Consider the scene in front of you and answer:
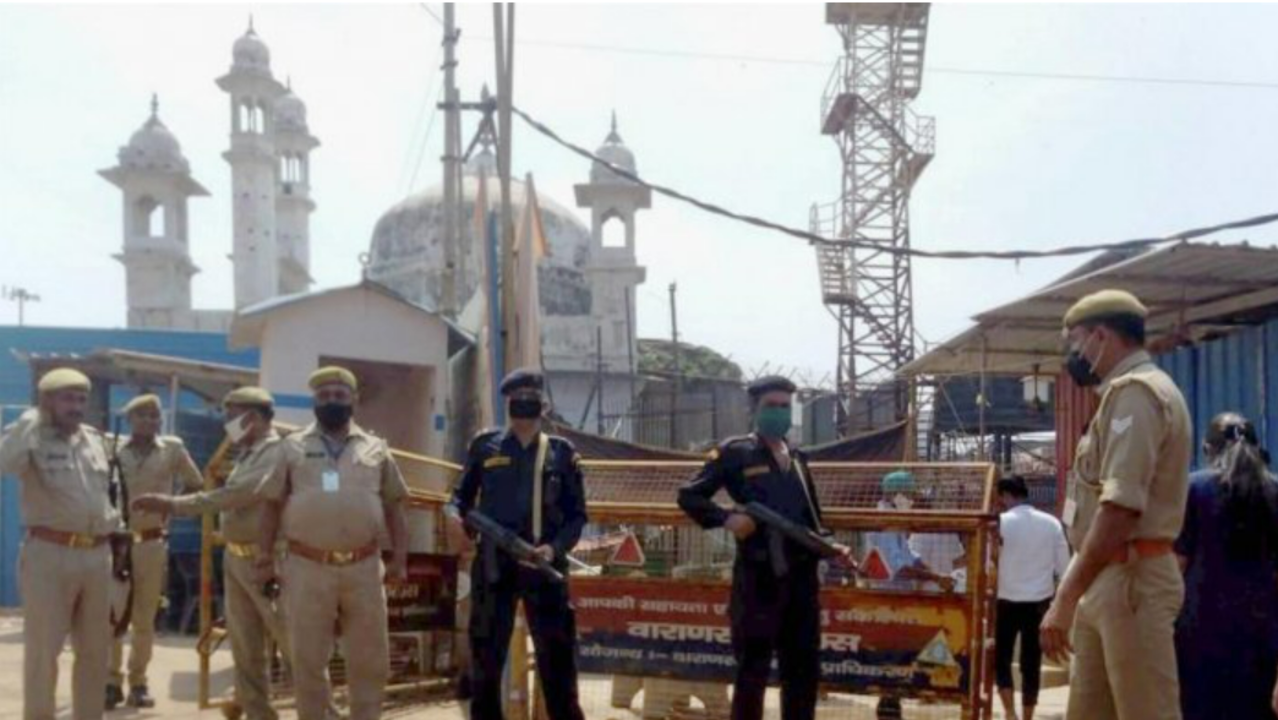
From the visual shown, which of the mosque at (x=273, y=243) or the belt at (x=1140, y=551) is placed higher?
the mosque at (x=273, y=243)

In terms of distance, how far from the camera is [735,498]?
5.77 metres

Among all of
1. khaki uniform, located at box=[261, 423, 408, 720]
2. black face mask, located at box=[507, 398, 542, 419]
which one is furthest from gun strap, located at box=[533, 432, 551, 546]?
khaki uniform, located at box=[261, 423, 408, 720]

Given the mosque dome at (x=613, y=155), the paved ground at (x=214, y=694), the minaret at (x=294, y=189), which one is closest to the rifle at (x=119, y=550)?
A: the paved ground at (x=214, y=694)

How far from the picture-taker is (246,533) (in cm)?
696

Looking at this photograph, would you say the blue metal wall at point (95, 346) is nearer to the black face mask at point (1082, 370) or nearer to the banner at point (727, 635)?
the banner at point (727, 635)

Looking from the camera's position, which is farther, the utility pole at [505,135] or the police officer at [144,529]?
the police officer at [144,529]

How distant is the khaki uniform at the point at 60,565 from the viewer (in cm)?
606

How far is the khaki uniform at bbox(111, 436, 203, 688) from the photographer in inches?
313

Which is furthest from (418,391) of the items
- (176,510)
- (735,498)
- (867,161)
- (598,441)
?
(867,161)

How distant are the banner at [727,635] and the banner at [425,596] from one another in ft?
3.76

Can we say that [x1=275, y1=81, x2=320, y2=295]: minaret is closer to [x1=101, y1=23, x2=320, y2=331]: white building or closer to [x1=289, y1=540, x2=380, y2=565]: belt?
[x1=101, y1=23, x2=320, y2=331]: white building

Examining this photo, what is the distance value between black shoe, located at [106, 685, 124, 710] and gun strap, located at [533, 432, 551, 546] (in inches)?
147

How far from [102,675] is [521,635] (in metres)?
2.10

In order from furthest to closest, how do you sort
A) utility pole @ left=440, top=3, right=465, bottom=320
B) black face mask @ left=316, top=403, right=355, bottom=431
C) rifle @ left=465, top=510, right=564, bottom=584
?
utility pole @ left=440, top=3, right=465, bottom=320
black face mask @ left=316, top=403, right=355, bottom=431
rifle @ left=465, top=510, right=564, bottom=584
